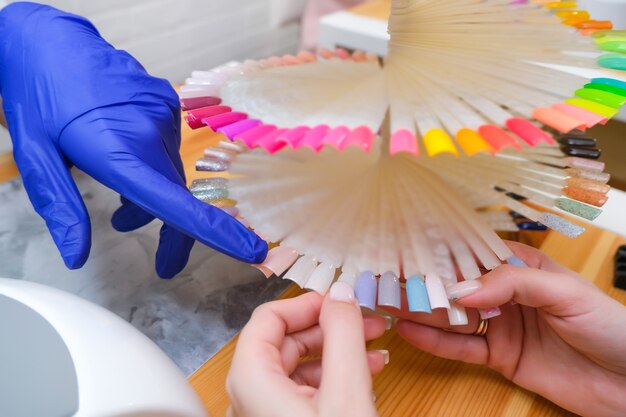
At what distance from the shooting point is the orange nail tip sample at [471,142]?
1.22 ft

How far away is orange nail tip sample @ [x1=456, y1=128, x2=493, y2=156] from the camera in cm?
37

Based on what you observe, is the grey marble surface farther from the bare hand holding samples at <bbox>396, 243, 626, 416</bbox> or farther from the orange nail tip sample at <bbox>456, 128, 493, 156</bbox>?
the orange nail tip sample at <bbox>456, 128, 493, 156</bbox>

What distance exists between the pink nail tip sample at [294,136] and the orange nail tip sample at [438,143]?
0.30ft

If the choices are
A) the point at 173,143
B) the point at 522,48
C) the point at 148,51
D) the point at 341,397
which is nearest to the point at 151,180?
the point at 173,143

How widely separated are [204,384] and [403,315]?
0.65ft

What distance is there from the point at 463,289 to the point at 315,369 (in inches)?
5.5

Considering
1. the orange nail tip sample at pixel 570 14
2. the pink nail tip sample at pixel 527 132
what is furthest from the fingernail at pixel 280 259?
the orange nail tip sample at pixel 570 14

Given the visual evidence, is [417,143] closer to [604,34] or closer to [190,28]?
[604,34]

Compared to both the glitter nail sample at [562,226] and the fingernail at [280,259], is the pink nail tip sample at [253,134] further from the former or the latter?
the glitter nail sample at [562,226]

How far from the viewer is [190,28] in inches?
53.0

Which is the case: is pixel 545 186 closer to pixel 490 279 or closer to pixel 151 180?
pixel 490 279

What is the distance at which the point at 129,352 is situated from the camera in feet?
1.24

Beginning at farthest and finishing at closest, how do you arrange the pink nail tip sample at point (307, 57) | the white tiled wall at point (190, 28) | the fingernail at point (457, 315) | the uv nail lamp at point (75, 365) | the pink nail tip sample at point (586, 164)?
the white tiled wall at point (190, 28), the pink nail tip sample at point (307, 57), the pink nail tip sample at point (586, 164), the fingernail at point (457, 315), the uv nail lamp at point (75, 365)

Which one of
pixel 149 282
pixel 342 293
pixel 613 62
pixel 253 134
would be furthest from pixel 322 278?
pixel 613 62
